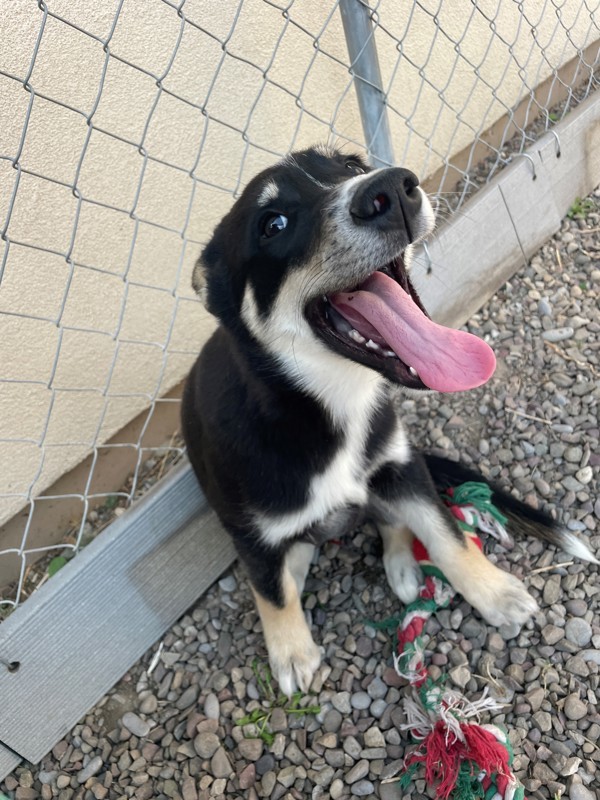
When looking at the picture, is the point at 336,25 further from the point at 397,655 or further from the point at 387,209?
the point at 397,655

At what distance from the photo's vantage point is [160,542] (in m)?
2.35

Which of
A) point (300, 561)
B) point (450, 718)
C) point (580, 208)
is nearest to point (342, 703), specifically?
point (450, 718)

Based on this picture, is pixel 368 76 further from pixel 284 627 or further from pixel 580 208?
pixel 284 627

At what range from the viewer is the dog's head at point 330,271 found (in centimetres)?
152

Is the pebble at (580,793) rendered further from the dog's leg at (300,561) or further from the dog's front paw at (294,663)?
the dog's leg at (300,561)

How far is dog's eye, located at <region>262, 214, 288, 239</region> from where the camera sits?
5.65ft

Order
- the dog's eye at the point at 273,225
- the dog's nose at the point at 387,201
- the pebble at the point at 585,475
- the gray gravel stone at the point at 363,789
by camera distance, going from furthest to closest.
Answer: the pebble at the point at 585,475
the gray gravel stone at the point at 363,789
the dog's eye at the point at 273,225
the dog's nose at the point at 387,201

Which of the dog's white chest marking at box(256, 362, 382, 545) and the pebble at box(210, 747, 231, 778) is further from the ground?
the dog's white chest marking at box(256, 362, 382, 545)

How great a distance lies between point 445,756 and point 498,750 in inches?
5.7

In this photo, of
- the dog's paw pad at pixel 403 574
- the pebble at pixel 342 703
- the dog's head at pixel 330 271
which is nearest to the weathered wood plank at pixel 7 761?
the pebble at pixel 342 703

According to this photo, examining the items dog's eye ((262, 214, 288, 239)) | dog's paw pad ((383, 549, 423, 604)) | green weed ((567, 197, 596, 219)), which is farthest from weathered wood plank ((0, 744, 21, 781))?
green weed ((567, 197, 596, 219))

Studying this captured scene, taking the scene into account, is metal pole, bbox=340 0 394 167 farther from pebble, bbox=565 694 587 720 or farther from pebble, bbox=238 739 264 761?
pebble, bbox=238 739 264 761

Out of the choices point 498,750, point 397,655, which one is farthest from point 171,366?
point 498,750

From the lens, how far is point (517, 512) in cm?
217
